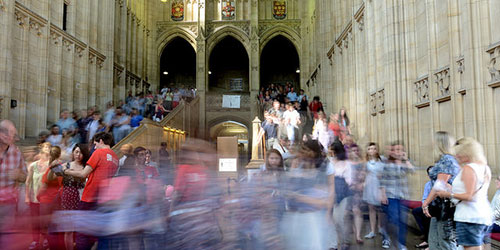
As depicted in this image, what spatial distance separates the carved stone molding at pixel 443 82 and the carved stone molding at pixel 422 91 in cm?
50

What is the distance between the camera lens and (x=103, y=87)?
16.3 m

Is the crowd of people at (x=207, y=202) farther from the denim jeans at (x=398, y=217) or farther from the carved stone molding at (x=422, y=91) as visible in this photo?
the carved stone molding at (x=422, y=91)

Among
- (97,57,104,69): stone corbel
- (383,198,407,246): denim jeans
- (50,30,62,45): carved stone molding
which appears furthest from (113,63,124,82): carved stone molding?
(383,198,407,246): denim jeans

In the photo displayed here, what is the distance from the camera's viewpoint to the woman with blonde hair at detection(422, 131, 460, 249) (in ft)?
11.5

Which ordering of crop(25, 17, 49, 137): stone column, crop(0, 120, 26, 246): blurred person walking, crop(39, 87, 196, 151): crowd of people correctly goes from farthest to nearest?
crop(25, 17, 49, 137): stone column → crop(39, 87, 196, 151): crowd of people → crop(0, 120, 26, 246): blurred person walking

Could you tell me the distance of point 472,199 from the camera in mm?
3043

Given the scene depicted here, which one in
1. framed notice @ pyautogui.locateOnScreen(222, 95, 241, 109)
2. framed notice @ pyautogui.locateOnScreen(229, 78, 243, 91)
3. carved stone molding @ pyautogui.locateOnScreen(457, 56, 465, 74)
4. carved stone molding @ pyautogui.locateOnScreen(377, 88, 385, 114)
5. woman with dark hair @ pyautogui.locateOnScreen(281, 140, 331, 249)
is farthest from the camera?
framed notice @ pyautogui.locateOnScreen(229, 78, 243, 91)

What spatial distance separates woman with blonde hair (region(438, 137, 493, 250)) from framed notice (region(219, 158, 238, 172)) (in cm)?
667

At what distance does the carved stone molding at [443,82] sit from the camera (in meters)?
6.51

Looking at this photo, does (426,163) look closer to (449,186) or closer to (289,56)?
(449,186)

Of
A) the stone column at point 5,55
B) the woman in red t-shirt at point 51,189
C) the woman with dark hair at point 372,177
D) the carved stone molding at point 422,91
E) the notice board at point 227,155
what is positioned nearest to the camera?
the woman in red t-shirt at point 51,189

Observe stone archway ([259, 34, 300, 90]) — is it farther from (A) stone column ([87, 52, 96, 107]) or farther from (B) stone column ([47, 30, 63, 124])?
(B) stone column ([47, 30, 63, 124])

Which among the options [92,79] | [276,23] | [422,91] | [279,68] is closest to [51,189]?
[422,91]

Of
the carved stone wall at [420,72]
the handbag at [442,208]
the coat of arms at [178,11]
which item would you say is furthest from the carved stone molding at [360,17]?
the coat of arms at [178,11]
